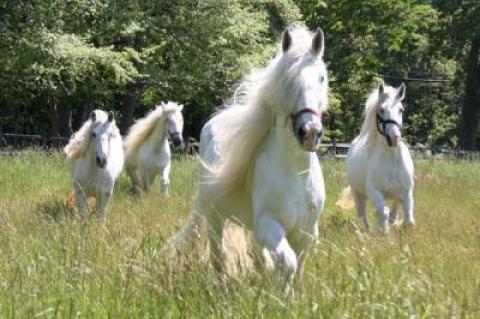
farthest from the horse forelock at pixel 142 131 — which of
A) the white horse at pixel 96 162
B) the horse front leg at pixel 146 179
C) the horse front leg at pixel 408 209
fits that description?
the horse front leg at pixel 408 209

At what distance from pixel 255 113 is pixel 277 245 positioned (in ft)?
3.64

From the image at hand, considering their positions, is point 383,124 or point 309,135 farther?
point 383,124

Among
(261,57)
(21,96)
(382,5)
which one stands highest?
(382,5)

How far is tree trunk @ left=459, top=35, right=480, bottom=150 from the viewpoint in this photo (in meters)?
36.9

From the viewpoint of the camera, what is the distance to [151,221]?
8016 mm

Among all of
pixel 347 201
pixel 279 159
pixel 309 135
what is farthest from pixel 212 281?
pixel 347 201

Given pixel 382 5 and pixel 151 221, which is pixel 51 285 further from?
pixel 382 5

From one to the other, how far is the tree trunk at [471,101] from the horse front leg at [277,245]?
3402 centimetres

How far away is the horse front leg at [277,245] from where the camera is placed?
4352mm

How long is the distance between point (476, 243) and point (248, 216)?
264 cm

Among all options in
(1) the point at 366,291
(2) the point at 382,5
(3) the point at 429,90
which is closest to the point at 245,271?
(1) the point at 366,291

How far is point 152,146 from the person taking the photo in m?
13.6

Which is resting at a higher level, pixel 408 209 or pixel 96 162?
pixel 96 162

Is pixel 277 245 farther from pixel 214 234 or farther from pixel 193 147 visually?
pixel 193 147
